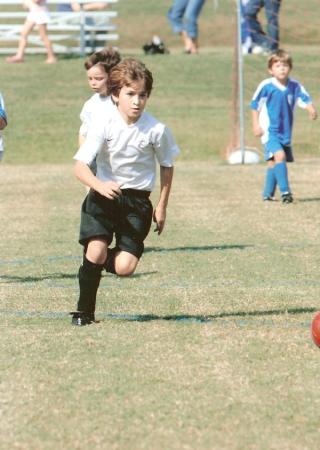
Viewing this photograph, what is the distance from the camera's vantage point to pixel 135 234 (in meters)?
6.76

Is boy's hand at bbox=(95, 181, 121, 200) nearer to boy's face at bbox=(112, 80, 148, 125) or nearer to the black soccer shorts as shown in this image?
the black soccer shorts

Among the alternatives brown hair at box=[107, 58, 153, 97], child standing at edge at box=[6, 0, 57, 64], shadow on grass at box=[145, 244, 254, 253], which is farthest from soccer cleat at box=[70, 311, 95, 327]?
child standing at edge at box=[6, 0, 57, 64]

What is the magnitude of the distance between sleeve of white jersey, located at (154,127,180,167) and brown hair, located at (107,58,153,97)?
0.26 meters

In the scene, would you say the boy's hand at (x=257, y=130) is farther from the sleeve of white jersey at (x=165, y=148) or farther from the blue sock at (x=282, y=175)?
the sleeve of white jersey at (x=165, y=148)

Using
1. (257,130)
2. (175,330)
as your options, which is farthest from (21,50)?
(175,330)

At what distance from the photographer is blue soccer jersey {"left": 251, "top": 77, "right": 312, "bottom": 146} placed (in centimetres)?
1313

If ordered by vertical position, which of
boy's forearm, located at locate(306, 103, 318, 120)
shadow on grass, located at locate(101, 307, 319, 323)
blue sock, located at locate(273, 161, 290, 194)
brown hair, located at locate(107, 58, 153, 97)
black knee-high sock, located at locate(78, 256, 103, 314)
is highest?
brown hair, located at locate(107, 58, 153, 97)

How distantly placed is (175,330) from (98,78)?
2697 mm

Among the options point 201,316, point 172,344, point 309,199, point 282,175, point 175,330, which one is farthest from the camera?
point 309,199

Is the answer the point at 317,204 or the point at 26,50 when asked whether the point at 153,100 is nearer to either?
the point at 26,50

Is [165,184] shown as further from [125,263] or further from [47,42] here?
[47,42]

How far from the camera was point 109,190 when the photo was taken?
6.38 meters

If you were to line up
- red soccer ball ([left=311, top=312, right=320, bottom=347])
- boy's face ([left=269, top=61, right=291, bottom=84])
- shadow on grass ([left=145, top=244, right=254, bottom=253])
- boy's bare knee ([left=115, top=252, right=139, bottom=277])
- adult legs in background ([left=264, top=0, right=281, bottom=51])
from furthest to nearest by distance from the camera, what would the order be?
adult legs in background ([left=264, top=0, right=281, bottom=51]) → boy's face ([left=269, top=61, right=291, bottom=84]) → shadow on grass ([left=145, top=244, right=254, bottom=253]) → boy's bare knee ([left=115, top=252, right=139, bottom=277]) → red soccer ball ([left=311, top=312, right=320, bottom=347])

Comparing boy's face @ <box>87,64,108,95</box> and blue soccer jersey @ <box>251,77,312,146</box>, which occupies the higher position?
boy's face @ <box>87,64,108,95</box>
